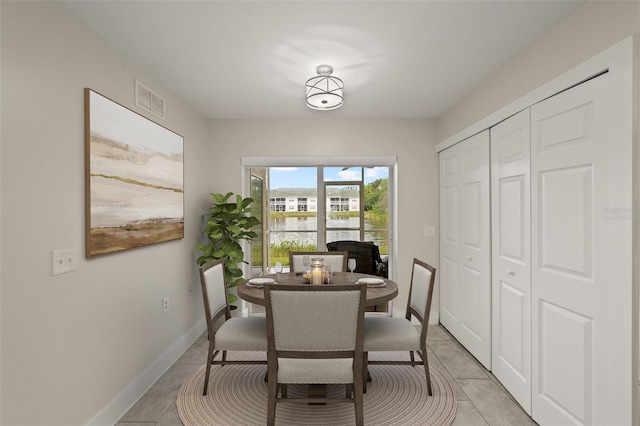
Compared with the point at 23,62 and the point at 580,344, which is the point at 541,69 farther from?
the point at 23,62

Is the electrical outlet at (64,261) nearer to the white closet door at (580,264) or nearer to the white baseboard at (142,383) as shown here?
the white baseboard at (142,383)

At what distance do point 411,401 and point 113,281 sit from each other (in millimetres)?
2243

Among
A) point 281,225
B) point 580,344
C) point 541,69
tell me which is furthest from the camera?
point 281,225

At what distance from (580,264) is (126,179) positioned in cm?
287

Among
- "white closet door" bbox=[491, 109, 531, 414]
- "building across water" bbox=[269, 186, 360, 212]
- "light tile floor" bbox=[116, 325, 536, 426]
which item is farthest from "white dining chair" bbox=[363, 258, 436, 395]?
"building across water" bbox=[269, 186, 360, 212]

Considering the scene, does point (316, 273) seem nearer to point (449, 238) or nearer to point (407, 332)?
point (407, 332)

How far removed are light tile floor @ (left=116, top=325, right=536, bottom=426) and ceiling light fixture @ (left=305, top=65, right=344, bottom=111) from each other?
247 cm

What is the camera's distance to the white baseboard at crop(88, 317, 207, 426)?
6.98 feet

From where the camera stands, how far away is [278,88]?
3031 mm

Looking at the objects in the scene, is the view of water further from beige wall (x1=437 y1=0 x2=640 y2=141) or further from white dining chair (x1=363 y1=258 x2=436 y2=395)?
beige wall (x1=437 y1=0 x2=640 y2=141)

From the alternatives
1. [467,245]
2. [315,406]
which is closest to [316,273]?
[315,406]

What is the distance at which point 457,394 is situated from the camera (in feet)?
8.23

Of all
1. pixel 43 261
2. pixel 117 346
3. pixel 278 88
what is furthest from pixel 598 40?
pixel 117 346

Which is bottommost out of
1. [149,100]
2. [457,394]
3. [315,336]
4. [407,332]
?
[457,394]
